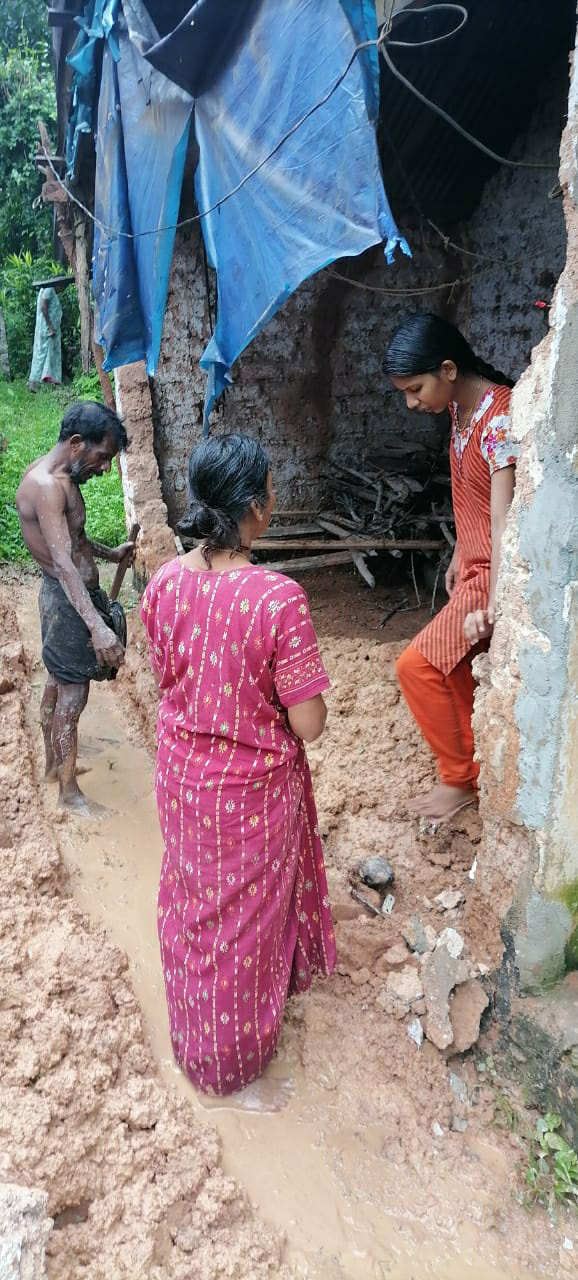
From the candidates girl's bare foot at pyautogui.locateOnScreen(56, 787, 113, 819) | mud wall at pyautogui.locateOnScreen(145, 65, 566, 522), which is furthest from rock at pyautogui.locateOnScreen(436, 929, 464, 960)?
mud wall at pyautogui.locateOnScreen(145, 65, 566, 522)

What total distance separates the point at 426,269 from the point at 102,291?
2.34 meters

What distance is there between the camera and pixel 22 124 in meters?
13.8

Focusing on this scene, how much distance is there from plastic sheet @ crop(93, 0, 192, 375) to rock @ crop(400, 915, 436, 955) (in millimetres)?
3084

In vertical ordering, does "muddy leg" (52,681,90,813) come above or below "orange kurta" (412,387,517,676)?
below

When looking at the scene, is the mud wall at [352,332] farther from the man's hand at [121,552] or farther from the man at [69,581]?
the man at [69,581]

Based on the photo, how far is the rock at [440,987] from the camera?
2271 millimetres

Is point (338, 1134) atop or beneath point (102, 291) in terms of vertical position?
beneath

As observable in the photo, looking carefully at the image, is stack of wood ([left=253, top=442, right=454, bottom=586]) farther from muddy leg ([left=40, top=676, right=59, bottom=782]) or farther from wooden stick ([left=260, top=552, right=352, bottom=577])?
muddy leg ([left=40, top=676, right=59, bottom=782])

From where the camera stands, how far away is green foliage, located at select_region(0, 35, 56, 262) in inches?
543

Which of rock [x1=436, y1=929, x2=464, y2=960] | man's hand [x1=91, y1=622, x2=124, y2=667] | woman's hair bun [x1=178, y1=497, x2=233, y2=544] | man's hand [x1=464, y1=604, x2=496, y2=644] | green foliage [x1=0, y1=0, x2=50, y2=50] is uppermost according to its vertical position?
green foliage [x1=0, y1=0, x2=50, y2=50]

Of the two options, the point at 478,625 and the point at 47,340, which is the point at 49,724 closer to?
the point at 478,625

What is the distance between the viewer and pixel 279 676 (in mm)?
1814

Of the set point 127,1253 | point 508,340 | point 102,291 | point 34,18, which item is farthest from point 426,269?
point 34,18

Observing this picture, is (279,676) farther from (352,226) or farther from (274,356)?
(274,356)
